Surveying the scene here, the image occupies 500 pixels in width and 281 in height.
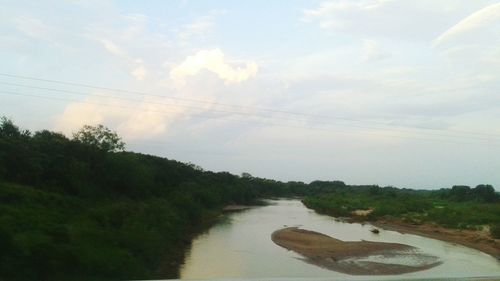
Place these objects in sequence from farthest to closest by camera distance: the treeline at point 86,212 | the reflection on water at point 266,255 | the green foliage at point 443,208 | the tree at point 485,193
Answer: the tree at point 485,193, the green foliage at point 443,208, the reflection on water at point 266,255, the treeline at point 86,212

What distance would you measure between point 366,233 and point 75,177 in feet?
77.8

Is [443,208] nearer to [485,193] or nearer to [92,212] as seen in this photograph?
[485,193]

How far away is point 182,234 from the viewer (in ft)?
101

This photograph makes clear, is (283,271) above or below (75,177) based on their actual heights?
below

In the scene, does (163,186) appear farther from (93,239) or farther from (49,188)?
(93,239)

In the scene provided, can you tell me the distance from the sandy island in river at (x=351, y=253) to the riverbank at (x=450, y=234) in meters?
5.65

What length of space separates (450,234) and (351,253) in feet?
48.8

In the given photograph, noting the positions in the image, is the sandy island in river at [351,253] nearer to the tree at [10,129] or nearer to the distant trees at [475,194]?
the tree at [10,129]


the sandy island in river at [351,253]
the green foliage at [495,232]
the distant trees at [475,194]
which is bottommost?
the sandy island in river at [351,253]

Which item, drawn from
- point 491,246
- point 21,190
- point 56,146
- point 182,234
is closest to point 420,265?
point 491,246

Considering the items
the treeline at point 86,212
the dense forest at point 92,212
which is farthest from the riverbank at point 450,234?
the treeline at point 86,212

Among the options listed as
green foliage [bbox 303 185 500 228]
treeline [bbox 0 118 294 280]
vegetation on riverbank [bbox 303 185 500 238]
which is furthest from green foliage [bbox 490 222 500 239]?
treeline [bbox 0 118 294 280]

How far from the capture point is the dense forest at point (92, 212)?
13195mm

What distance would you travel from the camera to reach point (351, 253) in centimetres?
2925
